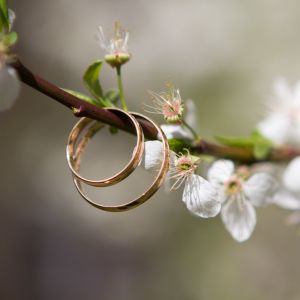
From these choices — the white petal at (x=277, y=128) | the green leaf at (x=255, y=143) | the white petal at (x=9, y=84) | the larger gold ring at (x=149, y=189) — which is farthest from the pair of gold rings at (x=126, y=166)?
the white petal at (x=277, y=128)

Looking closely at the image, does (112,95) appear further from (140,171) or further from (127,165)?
(140,171)

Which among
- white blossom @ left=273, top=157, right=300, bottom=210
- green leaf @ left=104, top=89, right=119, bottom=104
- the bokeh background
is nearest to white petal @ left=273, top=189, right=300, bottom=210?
white blossom @ left=273, top=157, right=300, bottom=210

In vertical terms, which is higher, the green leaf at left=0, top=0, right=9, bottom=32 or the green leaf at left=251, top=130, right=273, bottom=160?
the green leaf at left=251, top=130, right=273, bottom=160

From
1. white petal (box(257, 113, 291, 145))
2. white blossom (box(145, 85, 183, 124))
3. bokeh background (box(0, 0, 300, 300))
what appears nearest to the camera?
white blossom (box(145, 85, 183, 124))

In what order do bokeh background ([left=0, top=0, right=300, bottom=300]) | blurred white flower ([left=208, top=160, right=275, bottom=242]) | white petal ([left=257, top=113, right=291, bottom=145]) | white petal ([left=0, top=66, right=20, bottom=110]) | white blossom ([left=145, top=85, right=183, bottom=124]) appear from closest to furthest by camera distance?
1. white petal ([left=0, top=66, right=20, bottom=110])
2. white blossom ([left=145, top=85, right=183, bottom=124])
3. blurred white flower ([left=208, top=160, right=275, bottom=242])
4. white petal ([left=257, top=113, right=291, bottom=145])
5. bokeh background ([left=0, top=0, right=300, bottom=300])

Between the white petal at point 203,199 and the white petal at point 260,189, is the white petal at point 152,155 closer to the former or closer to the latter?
the white petal at point 203,199

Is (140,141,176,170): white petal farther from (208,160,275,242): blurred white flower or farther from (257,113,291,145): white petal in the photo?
(257,113,291,145): white petal

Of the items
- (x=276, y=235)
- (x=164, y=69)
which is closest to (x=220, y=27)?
(x=164, y=69)

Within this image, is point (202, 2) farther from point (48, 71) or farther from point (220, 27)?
point (48, 71)

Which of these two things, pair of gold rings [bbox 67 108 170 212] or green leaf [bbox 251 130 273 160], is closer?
pair of gold rings [bbox 67 108 170 212]
